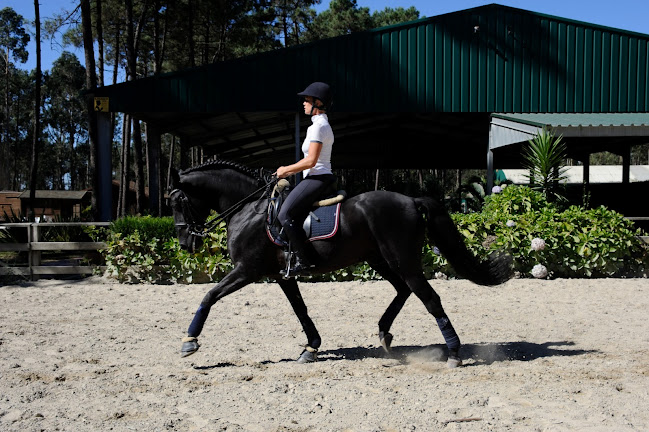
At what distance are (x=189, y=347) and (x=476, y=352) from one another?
2.79 m

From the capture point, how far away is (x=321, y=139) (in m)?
5.27

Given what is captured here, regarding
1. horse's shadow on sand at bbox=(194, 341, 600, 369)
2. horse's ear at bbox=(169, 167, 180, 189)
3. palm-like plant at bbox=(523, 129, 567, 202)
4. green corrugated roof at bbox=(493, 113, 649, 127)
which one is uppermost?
green corrugated roof at bbox=(493, 113, 649, 127)

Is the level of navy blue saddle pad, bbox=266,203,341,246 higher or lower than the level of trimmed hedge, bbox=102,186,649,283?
higher

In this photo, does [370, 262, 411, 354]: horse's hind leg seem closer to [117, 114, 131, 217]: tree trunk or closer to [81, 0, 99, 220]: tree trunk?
[81, 0, 99, 220]: tree trunk

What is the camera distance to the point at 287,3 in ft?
119

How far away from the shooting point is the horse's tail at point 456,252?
565cm

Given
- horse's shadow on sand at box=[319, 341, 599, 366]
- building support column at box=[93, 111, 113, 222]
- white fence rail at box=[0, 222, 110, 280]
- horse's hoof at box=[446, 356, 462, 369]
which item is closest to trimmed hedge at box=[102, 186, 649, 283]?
white fence rail at box=[0, 222, 110, 280]

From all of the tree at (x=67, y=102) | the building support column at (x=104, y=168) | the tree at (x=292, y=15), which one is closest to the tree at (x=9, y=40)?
the tree at (x=67, y=102)

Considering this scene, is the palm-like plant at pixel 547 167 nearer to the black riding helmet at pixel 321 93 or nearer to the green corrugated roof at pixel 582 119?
Answer: the green corrugated roof at pixel 582 119

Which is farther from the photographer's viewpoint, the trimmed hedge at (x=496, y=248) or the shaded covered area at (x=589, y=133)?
the shaded covered area at (x=589, y=133)

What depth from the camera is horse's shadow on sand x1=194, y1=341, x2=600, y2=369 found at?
18.5ft

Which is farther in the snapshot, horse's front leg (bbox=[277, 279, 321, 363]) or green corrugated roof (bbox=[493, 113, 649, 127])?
green corrugated roof (bbox=[493, 113, 649, 127])

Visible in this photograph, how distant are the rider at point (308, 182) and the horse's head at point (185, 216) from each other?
3.12 ft

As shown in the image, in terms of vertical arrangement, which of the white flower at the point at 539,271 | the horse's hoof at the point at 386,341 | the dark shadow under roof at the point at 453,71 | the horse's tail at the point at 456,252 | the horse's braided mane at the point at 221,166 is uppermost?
the dark shadow under roof at the point at 453,71
